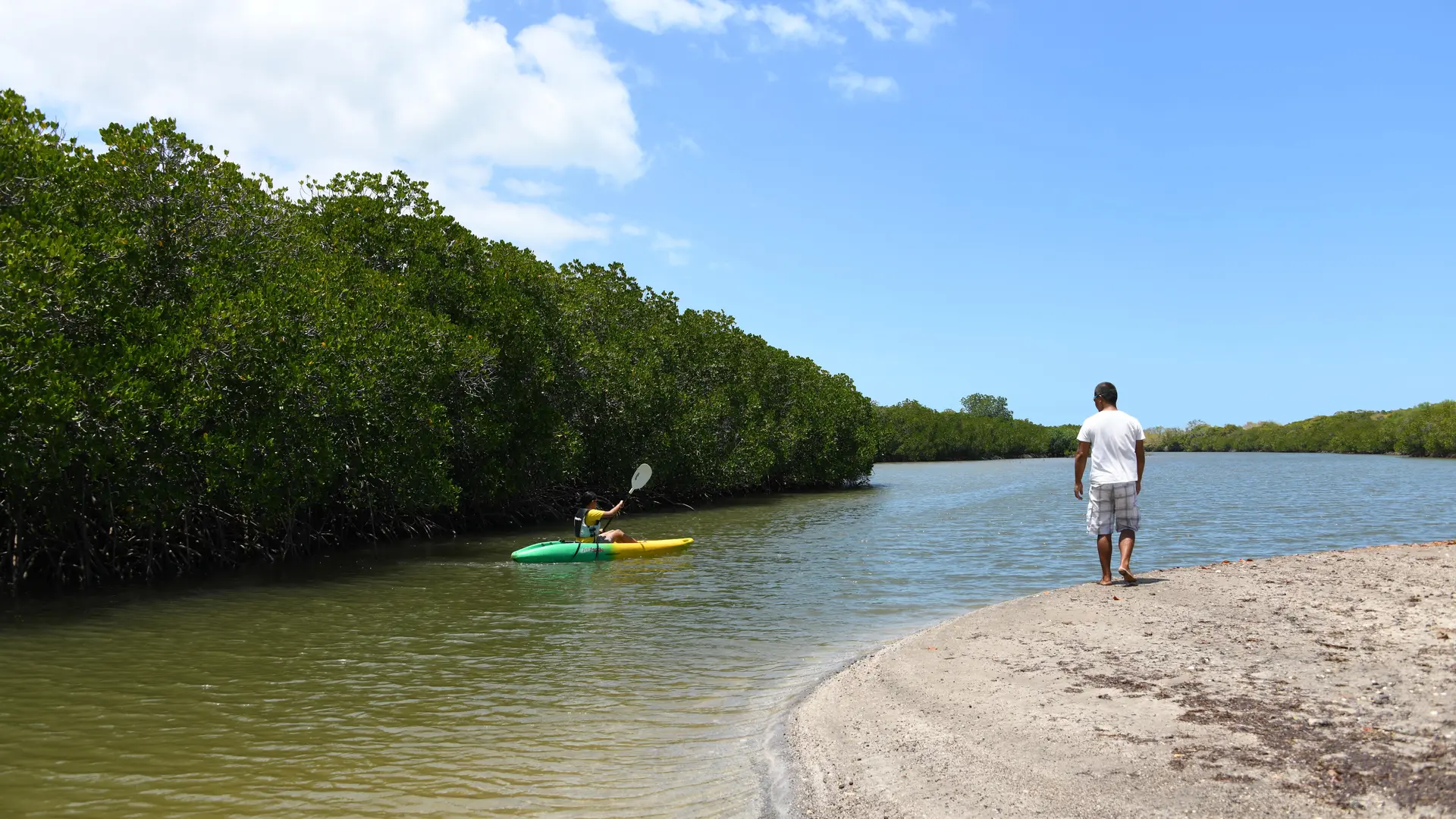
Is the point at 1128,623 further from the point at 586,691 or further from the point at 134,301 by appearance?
the point at 134,301

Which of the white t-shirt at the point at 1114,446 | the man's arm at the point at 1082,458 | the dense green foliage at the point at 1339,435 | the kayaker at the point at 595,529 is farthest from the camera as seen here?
the dense green foliage at the point at 1339,435

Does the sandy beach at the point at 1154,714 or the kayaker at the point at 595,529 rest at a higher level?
the kayaker at the point at 595,529

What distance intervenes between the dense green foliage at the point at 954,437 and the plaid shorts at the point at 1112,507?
276 ft

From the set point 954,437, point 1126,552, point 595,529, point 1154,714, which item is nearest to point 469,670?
point 1154,714

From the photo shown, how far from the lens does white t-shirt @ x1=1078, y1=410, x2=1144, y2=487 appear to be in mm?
9242

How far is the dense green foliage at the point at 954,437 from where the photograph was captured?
342 ft

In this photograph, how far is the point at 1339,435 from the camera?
390ft

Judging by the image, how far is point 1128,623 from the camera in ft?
26.1

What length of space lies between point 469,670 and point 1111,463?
666 centimetres

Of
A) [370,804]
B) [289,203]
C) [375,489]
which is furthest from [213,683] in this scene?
[289,203]

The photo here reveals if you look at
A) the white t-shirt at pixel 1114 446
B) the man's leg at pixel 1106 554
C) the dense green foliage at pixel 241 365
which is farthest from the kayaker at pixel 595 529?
the white t-shirt at pixel 1114 446

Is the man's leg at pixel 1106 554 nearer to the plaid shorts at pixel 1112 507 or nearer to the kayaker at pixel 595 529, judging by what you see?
the plaid shorts at pixel 1112 507

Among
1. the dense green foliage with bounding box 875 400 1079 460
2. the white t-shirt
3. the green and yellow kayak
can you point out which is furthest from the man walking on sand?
the dense green foliage with bounding box 875 400 1079 460

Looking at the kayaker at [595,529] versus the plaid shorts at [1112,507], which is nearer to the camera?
the plaid shorts at [1112,507]
